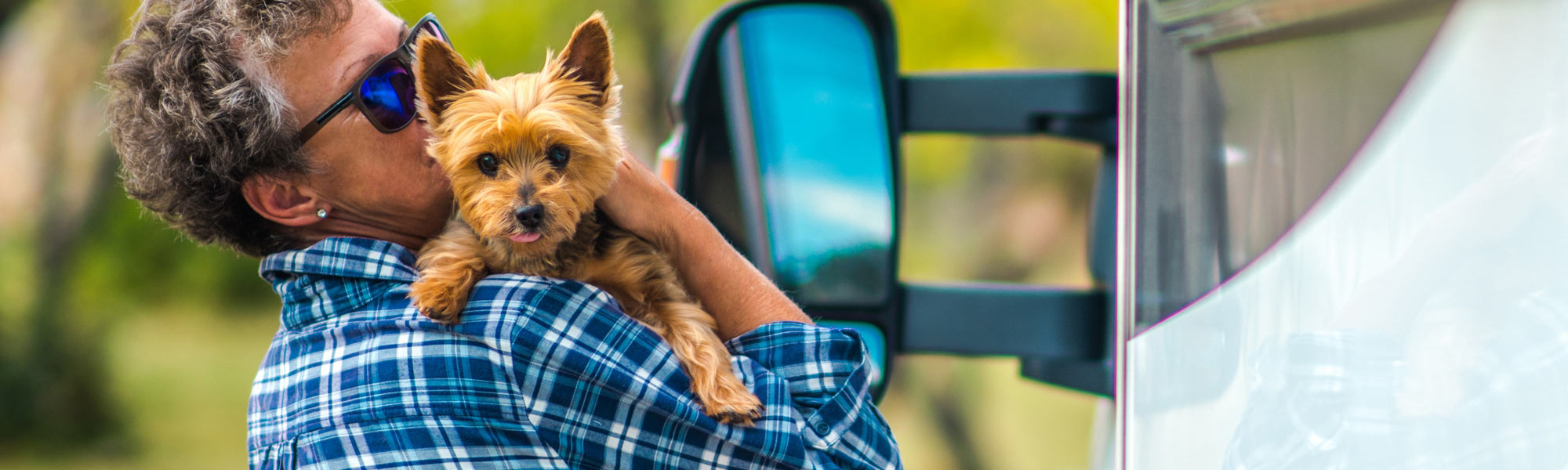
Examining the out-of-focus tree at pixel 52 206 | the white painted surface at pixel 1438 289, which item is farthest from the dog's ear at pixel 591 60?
the out-of-focus tree at pixel 52 206

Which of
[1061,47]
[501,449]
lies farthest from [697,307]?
[1061,47]

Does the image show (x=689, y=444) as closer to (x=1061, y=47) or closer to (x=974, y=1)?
(x=974, y=1)

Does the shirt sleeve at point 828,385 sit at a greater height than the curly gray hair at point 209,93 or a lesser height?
lesser

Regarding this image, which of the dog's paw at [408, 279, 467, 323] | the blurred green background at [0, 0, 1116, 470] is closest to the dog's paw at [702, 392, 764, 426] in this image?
the dog's paw at [408, 279, 467, 323]

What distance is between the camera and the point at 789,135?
1750 millimetres

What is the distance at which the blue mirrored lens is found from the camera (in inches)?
44.9

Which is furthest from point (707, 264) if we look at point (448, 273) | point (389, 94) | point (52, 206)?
point (52, 206)

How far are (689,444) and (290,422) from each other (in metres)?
0.44

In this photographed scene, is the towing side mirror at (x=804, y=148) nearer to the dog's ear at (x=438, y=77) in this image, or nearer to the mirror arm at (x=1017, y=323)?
the mirror arm at (x=1017, y=323)

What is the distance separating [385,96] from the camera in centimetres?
114

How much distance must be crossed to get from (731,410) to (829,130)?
80 cm

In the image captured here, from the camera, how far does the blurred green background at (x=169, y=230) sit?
518 centimetres

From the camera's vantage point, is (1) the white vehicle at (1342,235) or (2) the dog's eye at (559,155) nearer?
(1) the white vehicle at (1342,235)

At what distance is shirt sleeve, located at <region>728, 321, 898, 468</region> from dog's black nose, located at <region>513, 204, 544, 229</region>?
0.97 feet
